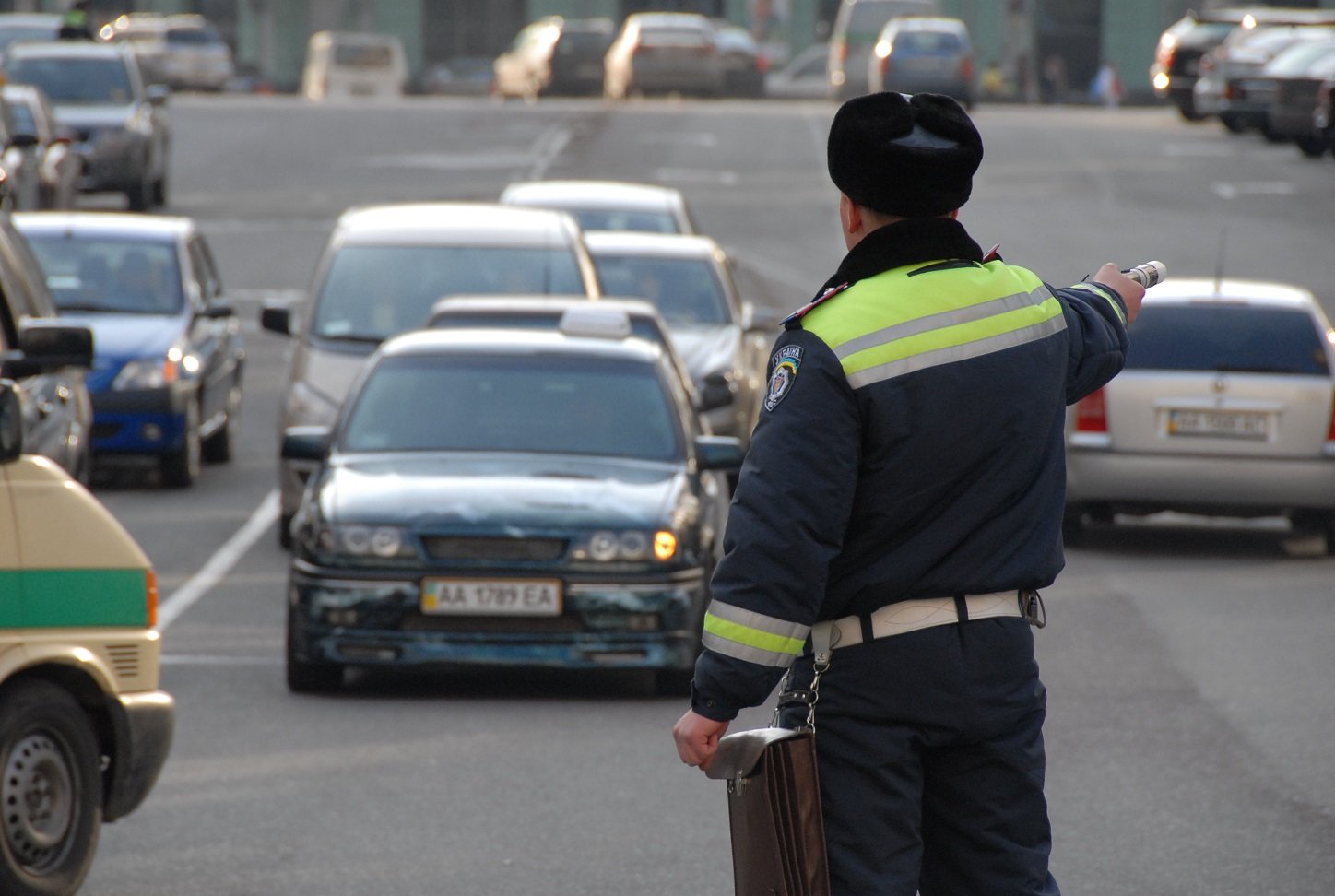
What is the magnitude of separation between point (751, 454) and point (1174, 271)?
82.9ft

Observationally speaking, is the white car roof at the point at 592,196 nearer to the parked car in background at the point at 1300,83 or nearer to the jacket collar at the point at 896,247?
the jacket collar at the point at 896,247

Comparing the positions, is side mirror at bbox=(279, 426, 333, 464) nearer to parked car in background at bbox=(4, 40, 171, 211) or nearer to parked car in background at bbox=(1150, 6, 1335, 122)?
parked car in background at bbox=(4, 40, 171, 211)

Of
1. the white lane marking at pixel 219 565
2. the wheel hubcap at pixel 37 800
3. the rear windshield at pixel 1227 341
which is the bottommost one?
the white lane marking at pixel 219 565

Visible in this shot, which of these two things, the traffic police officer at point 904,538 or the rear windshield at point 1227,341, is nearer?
the traffic police officer at point 904,538

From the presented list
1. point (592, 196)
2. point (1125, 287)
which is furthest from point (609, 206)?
point (1125, 287)

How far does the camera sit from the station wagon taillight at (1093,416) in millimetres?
14008

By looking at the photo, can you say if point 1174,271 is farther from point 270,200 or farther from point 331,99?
point 331,99

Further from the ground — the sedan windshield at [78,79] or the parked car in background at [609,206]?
the parked car in background at [609,206]

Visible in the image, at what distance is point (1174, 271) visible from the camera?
28484 millimetres

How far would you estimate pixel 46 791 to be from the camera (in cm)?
Answer: 616

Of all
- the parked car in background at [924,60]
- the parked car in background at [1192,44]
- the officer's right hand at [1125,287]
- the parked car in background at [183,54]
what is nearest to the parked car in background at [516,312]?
the officer's right hand at [1125,287]

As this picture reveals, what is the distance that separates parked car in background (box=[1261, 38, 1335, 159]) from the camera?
34.9m

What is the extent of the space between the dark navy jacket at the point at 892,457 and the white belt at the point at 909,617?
2cm

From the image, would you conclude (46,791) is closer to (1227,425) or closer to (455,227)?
(455,227)
